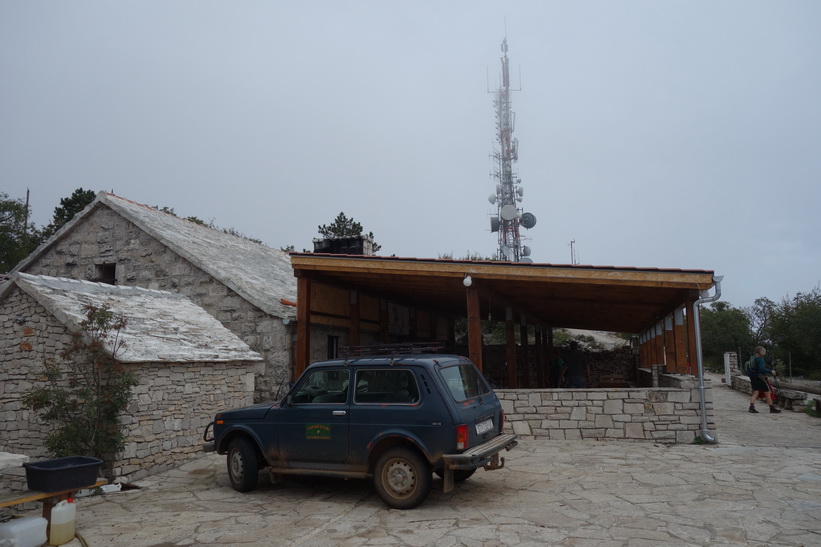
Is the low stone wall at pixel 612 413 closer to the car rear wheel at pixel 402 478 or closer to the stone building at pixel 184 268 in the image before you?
the car rear wheel at pixel 402 478

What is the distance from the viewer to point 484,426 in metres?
6.51

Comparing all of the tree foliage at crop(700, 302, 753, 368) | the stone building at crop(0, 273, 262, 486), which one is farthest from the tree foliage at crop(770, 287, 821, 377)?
the stone building at crop(0, 273, 262, 486)

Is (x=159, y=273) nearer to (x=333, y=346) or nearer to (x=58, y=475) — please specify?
(x=333, y=346)

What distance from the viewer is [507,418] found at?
10.3m

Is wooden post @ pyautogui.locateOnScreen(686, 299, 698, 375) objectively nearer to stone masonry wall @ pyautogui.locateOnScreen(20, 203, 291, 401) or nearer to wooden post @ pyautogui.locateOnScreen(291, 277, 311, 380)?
wooden post @ pyautogui.locateOnScreen(291, 277, 311, 380)

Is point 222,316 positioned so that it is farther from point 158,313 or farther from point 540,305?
point 540,305

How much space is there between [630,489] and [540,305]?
853 cm

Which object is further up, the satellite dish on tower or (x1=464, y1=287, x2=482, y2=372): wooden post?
the satellite dish on tower

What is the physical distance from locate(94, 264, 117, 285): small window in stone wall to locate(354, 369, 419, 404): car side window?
432 inches

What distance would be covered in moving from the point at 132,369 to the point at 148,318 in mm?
2257

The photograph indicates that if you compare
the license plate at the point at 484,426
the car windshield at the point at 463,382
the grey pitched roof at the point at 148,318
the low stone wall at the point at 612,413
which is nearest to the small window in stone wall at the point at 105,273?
the grey pitched roof at the point at 148,318

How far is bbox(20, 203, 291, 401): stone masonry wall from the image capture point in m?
12.5

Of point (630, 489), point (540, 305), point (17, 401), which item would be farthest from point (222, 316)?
point (630, 489)

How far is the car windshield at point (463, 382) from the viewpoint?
644cm
